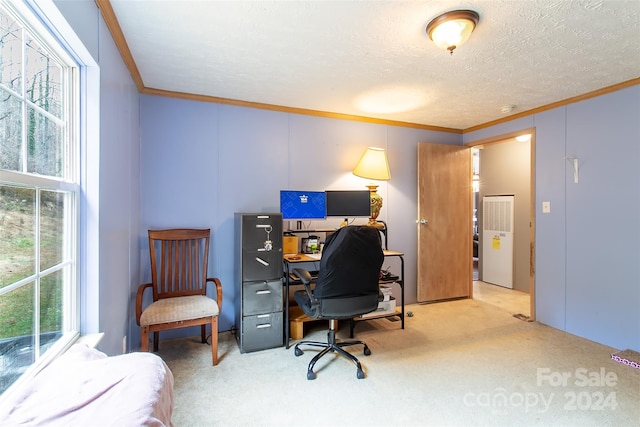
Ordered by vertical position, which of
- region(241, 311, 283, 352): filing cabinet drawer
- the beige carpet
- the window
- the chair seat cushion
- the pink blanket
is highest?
the window

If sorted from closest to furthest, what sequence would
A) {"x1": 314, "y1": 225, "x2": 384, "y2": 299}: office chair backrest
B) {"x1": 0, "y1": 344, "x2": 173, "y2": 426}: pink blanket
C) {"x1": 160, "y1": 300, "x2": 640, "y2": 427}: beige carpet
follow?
{"x1": 0, "y1": 344, "x2": 173, "y2": 426}: pink blanket
{"x1": 160, "y1": 300, "x2": 640, "y2": 427}: beige carpet
{"x1": 314, "y1": 225, "x2": 384, "y2": 299}: office chair backrest

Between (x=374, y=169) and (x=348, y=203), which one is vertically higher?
(x=374, y=169)

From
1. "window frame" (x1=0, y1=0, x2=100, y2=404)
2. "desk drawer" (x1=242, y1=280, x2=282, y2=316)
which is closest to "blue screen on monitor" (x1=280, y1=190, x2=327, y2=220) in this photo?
"desk drawer" (x1=242, y1=280, x2=282, y2=316)

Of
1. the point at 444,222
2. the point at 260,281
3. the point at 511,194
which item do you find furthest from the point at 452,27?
the point at 511,194

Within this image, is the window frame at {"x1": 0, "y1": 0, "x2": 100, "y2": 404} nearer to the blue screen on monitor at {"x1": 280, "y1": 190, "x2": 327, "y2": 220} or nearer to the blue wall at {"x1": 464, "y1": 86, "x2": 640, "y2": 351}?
the blue screen on monitor at {"x1": 280, "y1": 190, "x2": 327, "y2": 220}

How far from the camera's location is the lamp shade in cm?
336

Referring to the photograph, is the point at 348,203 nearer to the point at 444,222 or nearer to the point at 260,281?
the point at 260,281

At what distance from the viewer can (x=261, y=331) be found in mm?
2631

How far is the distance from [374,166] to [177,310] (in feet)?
7.72

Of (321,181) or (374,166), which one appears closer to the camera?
(374,166)

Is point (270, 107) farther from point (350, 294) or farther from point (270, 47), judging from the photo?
point (350, 294)

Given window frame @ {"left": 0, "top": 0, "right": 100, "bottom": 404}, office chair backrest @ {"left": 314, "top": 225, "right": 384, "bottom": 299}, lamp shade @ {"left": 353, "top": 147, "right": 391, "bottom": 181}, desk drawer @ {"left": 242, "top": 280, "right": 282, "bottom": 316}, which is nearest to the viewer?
window frame @ {"left": 0, "top": 0, "right": 100, "bottom": 404}

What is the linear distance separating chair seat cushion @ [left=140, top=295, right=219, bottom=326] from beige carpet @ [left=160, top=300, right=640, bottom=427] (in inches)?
16.6

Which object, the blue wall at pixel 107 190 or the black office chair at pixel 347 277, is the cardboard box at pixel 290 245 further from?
the blue wall at pixel 107 190
